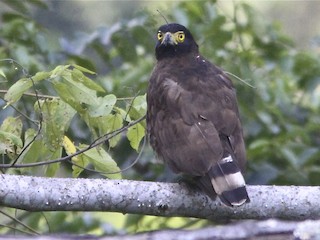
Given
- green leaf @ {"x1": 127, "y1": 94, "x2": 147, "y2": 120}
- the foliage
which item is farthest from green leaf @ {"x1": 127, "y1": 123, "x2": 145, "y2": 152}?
the foliage

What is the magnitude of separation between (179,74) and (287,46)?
1.88 meters

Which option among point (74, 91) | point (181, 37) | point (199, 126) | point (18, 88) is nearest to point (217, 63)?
point (181, 37)

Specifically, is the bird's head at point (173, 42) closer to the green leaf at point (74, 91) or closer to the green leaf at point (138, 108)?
the green leaf at point (138, 108)

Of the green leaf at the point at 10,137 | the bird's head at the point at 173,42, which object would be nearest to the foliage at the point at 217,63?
the bird's head at the point at 173,42

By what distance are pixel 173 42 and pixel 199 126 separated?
913mm

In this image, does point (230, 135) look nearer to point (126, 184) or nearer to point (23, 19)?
point (126, 184)

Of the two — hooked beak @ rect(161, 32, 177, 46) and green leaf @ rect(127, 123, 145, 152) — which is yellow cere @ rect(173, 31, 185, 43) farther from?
green leaf @ rect(127, 123, 145, 152)

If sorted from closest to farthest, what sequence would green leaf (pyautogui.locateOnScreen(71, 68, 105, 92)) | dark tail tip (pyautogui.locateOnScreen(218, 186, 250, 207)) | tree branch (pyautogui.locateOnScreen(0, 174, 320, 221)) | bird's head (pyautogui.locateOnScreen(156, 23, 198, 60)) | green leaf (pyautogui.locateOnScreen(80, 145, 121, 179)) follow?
1. tree branch (pyautogui.locateOnScreen(0, 174, 320, 221))
2. dark tail tip (pyautogui.locateOnScreen(218, 186, 250, 207))
3. green leaf (pyautogui.locateOnScreen(71, 68, 105, 92))
4. green leaf (pyautogui.locateOnScreen(80, 145, 121, 179))
5. bird's head (pyautogui.locateOnScreen(156, 23, 198, 60))

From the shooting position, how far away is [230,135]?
12.5 feet

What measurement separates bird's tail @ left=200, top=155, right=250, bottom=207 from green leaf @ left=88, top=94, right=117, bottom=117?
48 centimetres

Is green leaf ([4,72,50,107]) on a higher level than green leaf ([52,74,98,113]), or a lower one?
higher

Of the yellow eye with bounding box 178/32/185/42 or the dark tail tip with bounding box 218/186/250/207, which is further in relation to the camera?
the yellow eye with bounding box 178/32/185/42

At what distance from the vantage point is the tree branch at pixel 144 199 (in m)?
3.12

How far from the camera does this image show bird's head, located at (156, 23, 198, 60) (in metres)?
4.55
